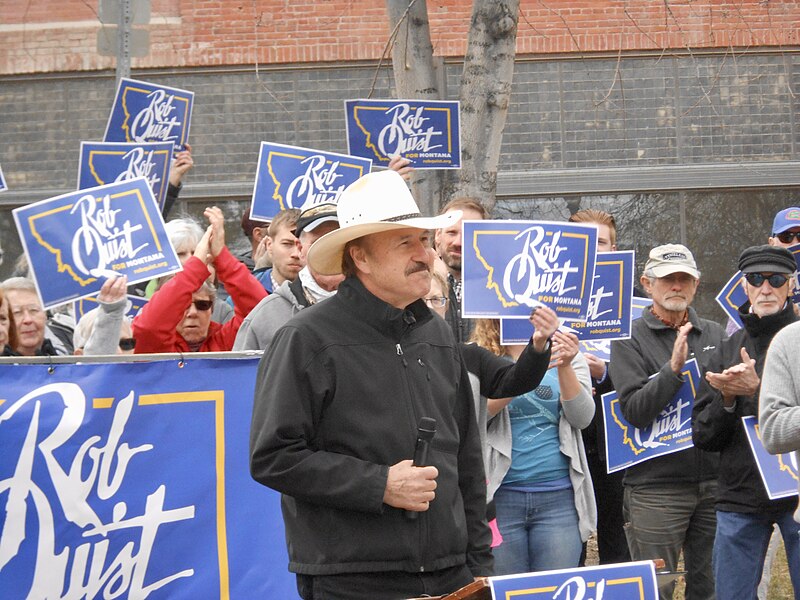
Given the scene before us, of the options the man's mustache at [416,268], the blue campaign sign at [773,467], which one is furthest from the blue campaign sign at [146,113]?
the man's mustache at [416,268]

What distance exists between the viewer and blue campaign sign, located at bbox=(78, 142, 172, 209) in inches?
292

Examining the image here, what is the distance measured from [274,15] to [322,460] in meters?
9.07

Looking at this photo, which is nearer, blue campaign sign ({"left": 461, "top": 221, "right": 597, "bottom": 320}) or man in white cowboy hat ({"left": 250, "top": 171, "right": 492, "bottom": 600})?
man in white cowboy hat ({"left": 250, "top": 171, "right": 492, "bottom": 600})

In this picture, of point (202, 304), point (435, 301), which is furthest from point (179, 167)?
point (435, 301)

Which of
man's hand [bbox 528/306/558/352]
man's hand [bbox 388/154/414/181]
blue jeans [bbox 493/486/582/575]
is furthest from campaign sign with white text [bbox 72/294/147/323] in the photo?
man's hand [bbox 528/306/558/352]

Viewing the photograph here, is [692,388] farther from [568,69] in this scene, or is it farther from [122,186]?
[568,69]

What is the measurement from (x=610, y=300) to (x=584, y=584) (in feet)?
9.04

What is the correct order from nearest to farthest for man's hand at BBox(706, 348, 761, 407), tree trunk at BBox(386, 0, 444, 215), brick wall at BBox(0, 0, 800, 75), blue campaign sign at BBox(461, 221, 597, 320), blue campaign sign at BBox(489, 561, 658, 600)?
blue campaign sign at BBox(489, 561, 658, 600) → blue campaign sign at BBox(461, 221, 597, 320) → man's hand at BBox(706, 348, 761, 407) → tree trunk at BBox(386, 0, 444, 215) → brick wall at BBox(0, 0, 800, 75)

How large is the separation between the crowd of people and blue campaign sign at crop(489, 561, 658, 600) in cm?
8

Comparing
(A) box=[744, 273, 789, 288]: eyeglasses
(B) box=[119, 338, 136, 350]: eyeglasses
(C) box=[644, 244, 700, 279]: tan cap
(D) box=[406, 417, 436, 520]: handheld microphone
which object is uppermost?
(C) box=[644, 244, 700, 279]: tan cap

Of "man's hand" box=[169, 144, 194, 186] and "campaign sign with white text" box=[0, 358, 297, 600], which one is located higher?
"man's hand" box=[169, 144, 194, 186]

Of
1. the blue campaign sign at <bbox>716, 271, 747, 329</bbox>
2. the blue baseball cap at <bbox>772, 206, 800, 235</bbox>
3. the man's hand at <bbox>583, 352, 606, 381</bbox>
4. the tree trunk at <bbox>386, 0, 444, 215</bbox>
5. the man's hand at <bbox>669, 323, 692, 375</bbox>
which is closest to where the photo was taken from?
the man's hand at <bbox>669, 323, 692, 375</bbox>

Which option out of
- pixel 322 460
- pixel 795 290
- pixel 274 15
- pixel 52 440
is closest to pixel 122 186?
pixel 52 440

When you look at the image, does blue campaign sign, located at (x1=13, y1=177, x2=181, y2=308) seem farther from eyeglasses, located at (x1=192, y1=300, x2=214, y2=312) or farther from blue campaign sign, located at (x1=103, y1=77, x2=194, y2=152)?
blue campaign sign, located at (x1=103, y1=77, x2=194, y2=152)
